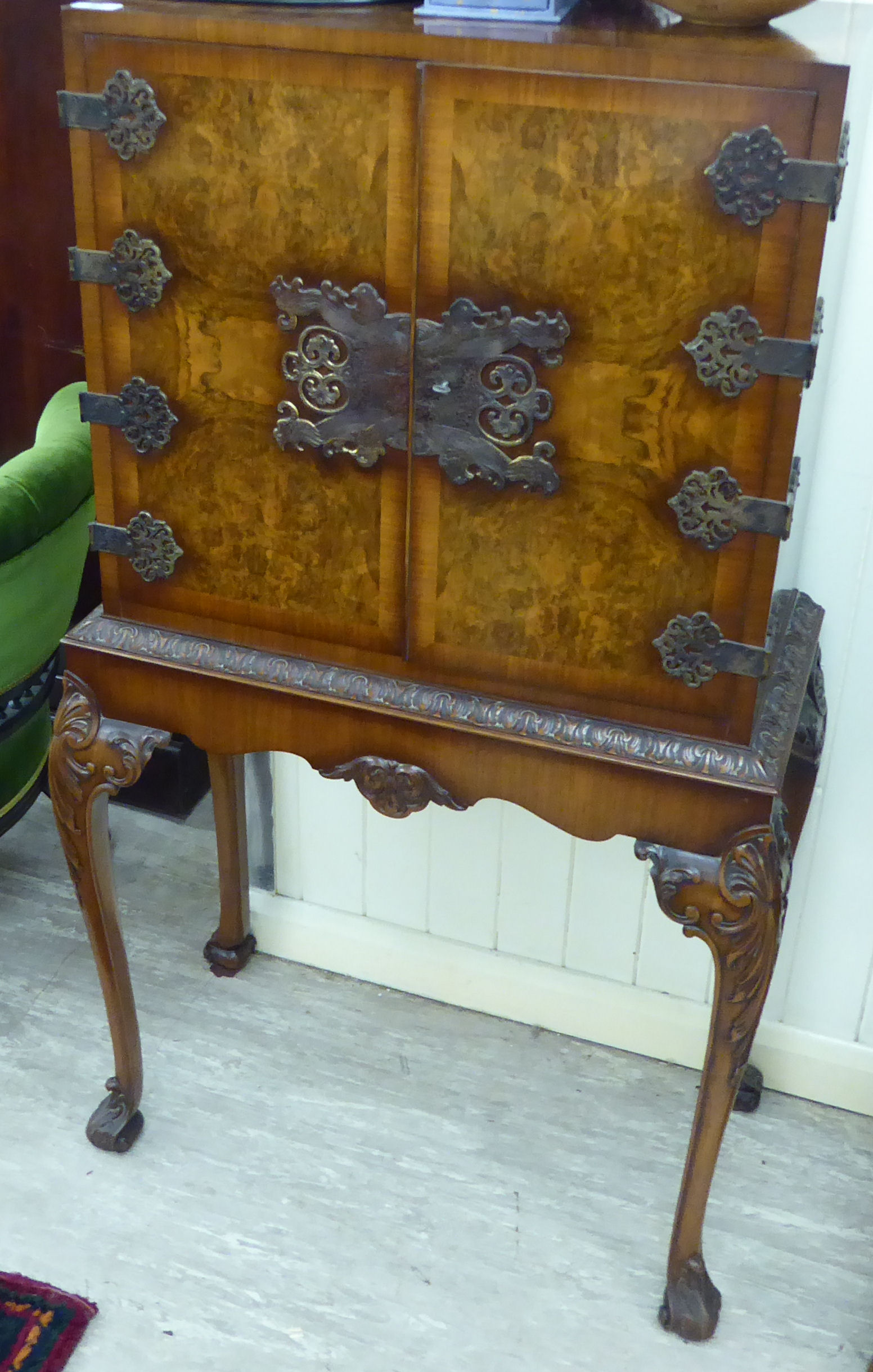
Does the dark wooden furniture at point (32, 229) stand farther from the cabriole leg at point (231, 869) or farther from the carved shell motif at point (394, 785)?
the carved shell motif at point (394, 785)

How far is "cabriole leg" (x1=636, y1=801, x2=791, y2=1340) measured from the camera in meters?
1.31

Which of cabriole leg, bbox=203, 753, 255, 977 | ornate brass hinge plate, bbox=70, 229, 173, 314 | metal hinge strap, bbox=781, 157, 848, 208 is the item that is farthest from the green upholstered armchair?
metal hinge strap, bbox=781, 157, 848, 208

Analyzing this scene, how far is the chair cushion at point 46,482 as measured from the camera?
6.05 feet

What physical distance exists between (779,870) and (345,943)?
3.18ft

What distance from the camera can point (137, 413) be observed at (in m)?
1.36

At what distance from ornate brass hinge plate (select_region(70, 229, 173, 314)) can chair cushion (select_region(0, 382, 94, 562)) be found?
0.58 meters

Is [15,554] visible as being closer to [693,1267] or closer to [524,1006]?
[524,1006]

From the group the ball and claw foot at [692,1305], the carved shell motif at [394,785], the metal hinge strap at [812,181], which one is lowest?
the ball and claw foot at [692,1305]

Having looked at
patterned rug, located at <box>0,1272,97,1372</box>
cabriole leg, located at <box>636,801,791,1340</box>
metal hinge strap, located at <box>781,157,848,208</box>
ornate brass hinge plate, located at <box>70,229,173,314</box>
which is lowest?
patterned rug, located at <box>0,1272,97,1372</box>

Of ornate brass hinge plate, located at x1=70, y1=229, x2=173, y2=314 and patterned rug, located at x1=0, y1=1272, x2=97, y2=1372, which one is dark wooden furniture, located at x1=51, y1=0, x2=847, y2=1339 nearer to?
ornate brass hinge plate, located at x1=70, y1=229, x2=173, y2=314

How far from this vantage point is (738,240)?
110cm

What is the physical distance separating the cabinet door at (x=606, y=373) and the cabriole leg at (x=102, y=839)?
43cm

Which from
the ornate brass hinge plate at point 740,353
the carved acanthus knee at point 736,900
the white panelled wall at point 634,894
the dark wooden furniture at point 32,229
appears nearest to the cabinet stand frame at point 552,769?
the carved acanthus knee at point 736,900

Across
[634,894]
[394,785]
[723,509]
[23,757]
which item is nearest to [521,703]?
[394,785]
